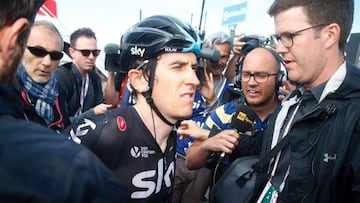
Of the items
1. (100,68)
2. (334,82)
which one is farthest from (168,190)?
(100,68)

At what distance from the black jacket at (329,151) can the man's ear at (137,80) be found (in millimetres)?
897

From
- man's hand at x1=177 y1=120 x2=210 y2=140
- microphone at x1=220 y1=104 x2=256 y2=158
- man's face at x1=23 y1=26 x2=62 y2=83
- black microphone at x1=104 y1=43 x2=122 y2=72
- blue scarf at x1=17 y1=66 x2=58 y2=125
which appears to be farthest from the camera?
black microphone at x1=104 y1=43 x2=122 y2=72

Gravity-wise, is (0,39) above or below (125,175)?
above

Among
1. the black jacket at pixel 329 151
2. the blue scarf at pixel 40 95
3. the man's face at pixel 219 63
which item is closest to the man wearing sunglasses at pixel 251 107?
the black jacket at pixel 329 151

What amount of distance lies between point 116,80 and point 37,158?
401 cm

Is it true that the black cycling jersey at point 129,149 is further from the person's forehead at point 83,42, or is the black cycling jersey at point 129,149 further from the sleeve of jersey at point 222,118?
the person's forehead at point 83,42

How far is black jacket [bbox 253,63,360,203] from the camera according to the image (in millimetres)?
1393

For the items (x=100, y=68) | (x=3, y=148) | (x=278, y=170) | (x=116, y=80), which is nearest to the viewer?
(x=3, y=148)

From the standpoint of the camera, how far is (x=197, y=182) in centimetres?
303

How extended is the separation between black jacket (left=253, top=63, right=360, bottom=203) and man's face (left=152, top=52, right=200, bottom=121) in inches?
23.9

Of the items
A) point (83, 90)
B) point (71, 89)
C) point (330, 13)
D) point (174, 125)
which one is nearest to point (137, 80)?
point (174, 125)

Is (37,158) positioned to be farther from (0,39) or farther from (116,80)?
(116,80)

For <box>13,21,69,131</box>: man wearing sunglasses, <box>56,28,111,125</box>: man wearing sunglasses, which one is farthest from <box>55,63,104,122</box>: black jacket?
<box>13,21,69,131</box>: man wearing sunglasses

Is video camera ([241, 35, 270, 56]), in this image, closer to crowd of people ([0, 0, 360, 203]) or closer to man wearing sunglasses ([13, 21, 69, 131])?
crowd of people ([0, 0, 360, 203])
